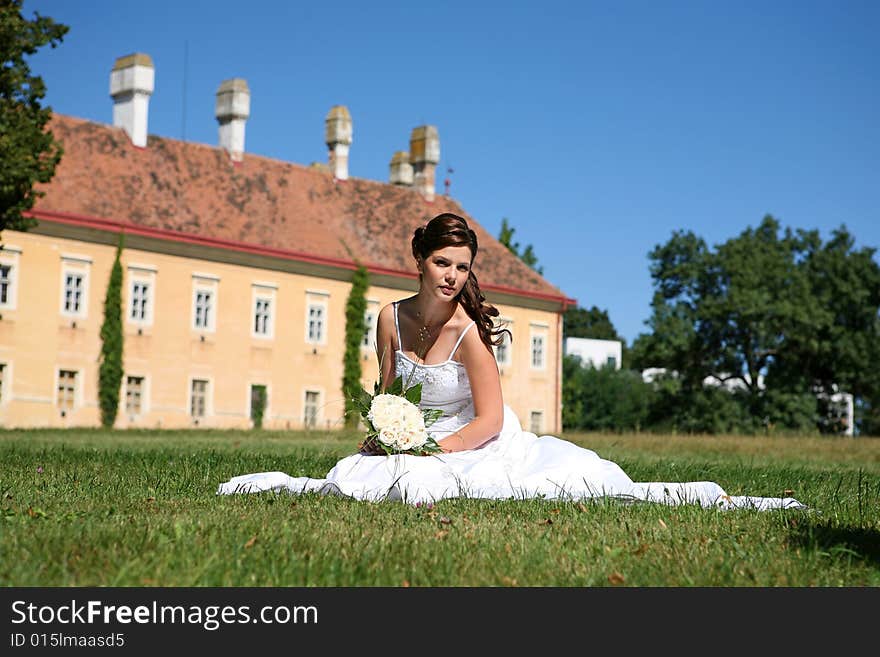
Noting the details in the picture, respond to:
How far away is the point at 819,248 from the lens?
195 ft

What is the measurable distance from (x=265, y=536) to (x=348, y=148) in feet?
145

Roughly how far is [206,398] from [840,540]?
3630 cm

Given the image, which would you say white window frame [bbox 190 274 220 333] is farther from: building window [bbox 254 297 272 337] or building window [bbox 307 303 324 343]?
building window [bbox 307 303 324 343]

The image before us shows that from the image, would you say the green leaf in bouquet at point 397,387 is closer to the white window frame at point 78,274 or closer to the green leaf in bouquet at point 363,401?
the green leaf in bouquet at point 363,401

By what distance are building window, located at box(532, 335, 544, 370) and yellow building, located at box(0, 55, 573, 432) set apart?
0.85 meters

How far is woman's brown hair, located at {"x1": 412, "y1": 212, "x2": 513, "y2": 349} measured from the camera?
23.8 feet

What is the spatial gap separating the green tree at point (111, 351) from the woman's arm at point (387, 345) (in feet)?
102

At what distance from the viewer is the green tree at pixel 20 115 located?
23.7m

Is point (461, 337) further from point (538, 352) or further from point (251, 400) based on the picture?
point (538, 352)

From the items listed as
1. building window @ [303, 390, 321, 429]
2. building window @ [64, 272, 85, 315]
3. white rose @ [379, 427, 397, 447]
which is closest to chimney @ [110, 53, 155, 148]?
building window @ [64, 272, 85, 315]

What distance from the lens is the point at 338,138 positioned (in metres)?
47.9

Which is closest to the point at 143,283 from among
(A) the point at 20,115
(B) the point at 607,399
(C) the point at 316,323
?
(C) the point at 316,323

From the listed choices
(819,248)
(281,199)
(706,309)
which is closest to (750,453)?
(281,199)
